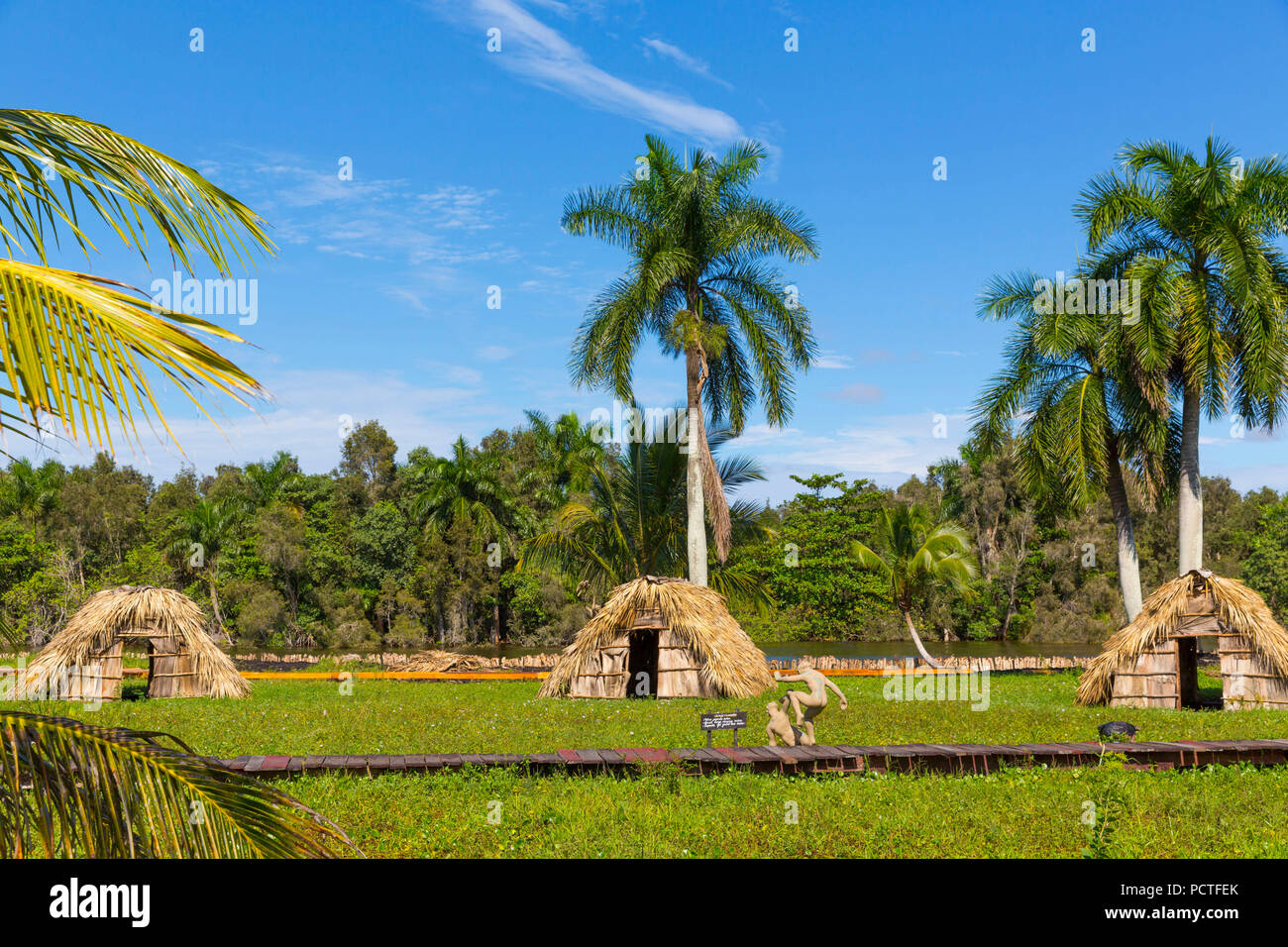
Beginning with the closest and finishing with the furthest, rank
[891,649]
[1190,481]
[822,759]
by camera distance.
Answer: [822,759] < [1190,481] < [891,649]

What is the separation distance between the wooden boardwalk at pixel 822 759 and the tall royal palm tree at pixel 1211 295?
12403 millimetres

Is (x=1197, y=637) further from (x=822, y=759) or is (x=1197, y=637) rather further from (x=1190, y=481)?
(x=822, y=759)

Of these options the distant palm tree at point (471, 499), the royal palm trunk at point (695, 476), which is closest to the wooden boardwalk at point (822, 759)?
the royal palm trunk at point (695, 476)

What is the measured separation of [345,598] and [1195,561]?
3979 cm

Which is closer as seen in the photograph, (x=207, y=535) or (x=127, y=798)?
(x=127, y=798)

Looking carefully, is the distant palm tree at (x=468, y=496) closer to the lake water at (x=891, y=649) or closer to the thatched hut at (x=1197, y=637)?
the lake water at (x=891, y=649)

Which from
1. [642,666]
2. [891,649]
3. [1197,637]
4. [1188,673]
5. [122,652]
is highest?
[1197,637]

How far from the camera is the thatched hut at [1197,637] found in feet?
53.2

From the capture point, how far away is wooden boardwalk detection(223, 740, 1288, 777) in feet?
31.1

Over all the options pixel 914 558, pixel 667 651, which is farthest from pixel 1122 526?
pixel 667 651

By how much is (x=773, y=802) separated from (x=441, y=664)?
23.8 meters

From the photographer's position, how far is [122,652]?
64.6 ft
